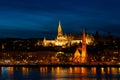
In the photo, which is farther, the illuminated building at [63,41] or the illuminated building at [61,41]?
the illuminated building at [61,41]

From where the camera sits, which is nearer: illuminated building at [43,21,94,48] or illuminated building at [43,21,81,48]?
illuminated building at [43,21,94,48]

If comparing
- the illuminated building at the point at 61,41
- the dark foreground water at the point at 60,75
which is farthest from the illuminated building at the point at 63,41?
the dark foreground water at the point at 60,75

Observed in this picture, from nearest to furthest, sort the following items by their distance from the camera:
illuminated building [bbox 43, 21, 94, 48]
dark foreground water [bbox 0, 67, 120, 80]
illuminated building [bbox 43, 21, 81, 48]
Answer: dark foreground water [bbox 0, 67, 120, 80] < illuminated building [bbox 43, 21, 94, 48] < illuminated building [bbox 43, 21, 81, 48]

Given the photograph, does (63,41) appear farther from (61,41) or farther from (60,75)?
(60,75)

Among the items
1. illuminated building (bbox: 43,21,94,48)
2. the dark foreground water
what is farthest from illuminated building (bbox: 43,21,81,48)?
the dark foreground water

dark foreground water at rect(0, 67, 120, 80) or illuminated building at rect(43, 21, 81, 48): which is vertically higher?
illuminated building at rect(43, 21, 81, 48)

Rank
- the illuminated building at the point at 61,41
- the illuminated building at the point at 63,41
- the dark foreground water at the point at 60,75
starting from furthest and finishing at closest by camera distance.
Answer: the illuminated building at the point at 61,41 → the illuminated building at the point at 63,41 → the dark foreground water at the point at 60,75

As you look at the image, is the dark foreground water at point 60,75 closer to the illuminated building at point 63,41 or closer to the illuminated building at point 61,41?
the illuminated building at point 63,41

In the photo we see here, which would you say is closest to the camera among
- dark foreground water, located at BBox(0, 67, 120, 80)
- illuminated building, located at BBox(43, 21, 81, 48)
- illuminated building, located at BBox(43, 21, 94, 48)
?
dark foreground water, located at BBox(0, 67, 120, 80)

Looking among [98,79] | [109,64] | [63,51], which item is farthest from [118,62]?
[98,79]

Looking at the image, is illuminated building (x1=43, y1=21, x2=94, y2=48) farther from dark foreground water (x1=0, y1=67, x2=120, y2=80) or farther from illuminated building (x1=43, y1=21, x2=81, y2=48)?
dark foreground water (x1=0, y1=67, x2=120, y2=80)

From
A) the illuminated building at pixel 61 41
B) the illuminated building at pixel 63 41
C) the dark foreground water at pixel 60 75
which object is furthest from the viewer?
the illuminated building at pixel 61 41

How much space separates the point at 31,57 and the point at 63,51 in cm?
893

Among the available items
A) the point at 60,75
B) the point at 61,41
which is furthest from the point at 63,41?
the point at 60,75
